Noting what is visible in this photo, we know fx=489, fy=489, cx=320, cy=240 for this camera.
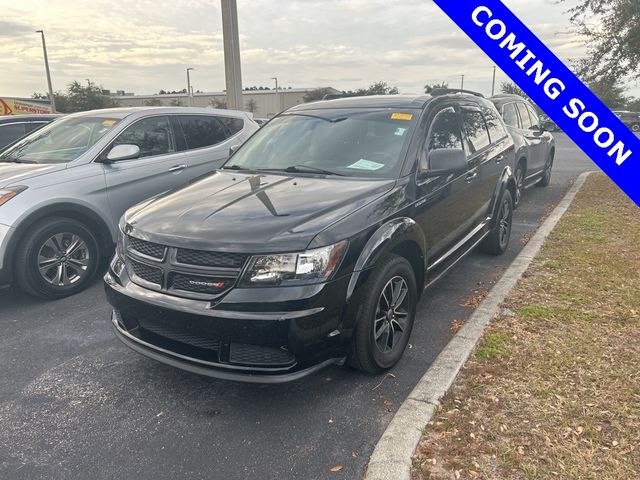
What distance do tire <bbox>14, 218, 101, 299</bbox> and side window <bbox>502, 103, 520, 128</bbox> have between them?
6894 millimetres

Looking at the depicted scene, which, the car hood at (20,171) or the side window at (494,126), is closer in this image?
the car hood at (20,171)

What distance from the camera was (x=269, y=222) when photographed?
111 inches

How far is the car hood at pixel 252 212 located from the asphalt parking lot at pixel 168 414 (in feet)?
3.38

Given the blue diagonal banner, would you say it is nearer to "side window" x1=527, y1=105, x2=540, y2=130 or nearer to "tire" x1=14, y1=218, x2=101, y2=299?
"tire" x1=14, y1=218, x2=101, y2=299

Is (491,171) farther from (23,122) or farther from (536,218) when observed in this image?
(23,122)

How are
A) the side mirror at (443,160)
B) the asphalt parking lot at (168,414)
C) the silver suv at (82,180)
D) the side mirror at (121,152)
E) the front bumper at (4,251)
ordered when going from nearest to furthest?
the asphalt parking lot at (168,414) → the side mirror at (443,160) → the front bumper at (4,251) → the silver suv at (82,180) → the side mirror at (121,152)

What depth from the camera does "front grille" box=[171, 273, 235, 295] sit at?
268 centimetres

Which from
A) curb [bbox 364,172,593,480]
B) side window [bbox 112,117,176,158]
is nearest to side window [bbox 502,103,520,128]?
curb [bbox 364,172,593,480]

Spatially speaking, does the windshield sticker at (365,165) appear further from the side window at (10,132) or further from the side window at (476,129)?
the side window at (10,132)

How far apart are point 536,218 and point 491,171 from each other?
3.13 metres

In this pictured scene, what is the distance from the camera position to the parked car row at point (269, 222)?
2.66m

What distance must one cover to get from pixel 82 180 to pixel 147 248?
2468mm

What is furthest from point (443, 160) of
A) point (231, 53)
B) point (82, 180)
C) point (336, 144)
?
point (231, 53)

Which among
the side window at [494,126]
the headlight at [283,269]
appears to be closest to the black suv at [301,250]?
the headlight at [283,269]
